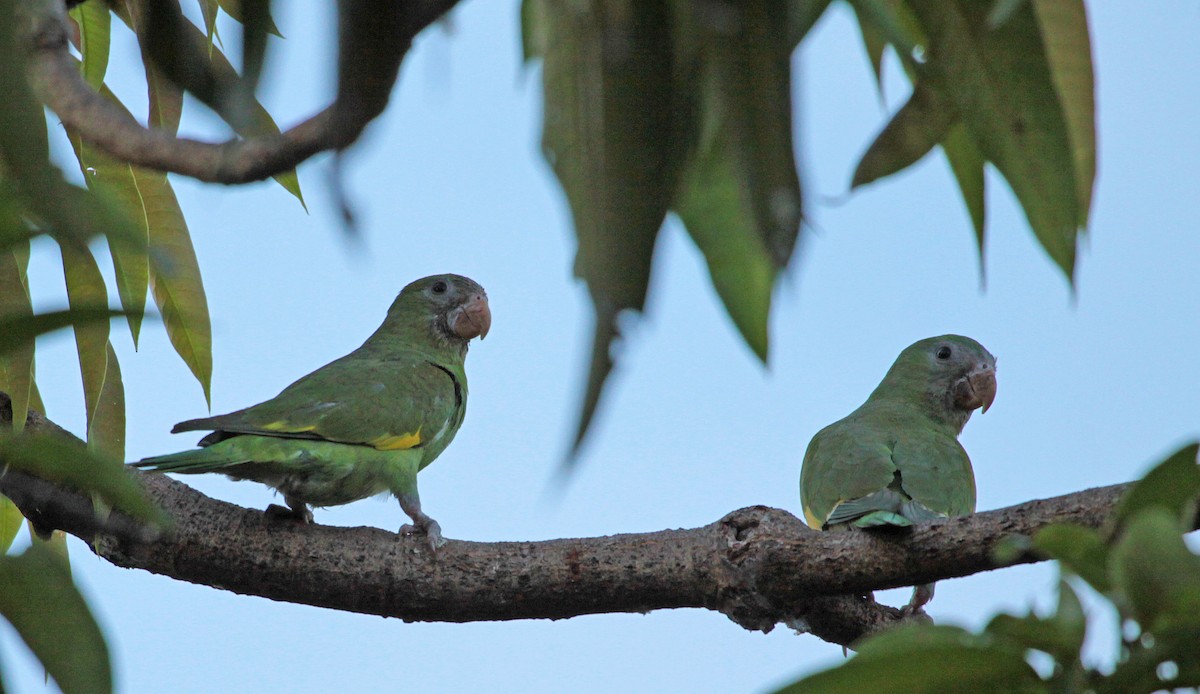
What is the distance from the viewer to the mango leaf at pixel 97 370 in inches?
118

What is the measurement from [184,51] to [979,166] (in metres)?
0.97

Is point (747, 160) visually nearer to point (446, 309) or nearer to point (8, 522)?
point (8, 522)

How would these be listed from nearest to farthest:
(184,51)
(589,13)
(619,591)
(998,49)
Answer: (589,13)
(998,49)
(184,51)
(619,591)

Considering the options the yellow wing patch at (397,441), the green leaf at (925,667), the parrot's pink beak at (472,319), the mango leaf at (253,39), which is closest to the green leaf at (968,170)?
the green leaf at (925,667)

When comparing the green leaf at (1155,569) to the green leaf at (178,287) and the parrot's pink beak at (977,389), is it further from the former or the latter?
the parrot's pink beak at (977,389)

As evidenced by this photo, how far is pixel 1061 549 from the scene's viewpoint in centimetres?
94

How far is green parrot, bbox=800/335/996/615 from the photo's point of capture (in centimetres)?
351

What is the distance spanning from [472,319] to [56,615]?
3951mm

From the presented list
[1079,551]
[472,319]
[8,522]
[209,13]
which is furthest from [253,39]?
[472,319]

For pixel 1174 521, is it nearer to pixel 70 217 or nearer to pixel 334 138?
pixel 334 138

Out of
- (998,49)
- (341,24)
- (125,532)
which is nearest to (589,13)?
(341,24)

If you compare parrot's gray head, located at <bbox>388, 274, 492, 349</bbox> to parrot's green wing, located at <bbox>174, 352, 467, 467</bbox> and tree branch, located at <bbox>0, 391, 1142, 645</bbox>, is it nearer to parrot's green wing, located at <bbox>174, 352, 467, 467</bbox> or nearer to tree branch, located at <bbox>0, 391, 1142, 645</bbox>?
parrot's green wing, located at <bbox>174, 352, 467, 467</bbox>

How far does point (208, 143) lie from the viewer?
104 cm

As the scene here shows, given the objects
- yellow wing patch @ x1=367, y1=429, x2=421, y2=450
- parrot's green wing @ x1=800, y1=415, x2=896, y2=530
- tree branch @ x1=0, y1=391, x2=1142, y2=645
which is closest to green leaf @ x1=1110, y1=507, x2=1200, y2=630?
tree branch @ x1=0, y1=391, x2=1142, y2=645
